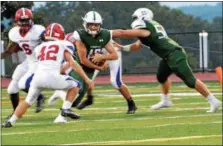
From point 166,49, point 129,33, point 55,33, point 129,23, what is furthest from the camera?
point 129,23

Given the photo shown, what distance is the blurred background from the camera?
27859mm

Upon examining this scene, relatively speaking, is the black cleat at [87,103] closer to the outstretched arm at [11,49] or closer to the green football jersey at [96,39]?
the green football jersey at [96,39]

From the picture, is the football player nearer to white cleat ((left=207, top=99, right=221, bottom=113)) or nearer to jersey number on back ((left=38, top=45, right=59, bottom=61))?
jersey number on back ((left=38, top=45, right=59, bottom=61))

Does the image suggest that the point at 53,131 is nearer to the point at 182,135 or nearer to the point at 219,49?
the point at 182,135

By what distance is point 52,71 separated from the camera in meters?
10.6

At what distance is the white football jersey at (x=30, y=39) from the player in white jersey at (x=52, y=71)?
28.7 inches

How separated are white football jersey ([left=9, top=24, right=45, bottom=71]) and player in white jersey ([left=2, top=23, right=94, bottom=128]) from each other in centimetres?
73

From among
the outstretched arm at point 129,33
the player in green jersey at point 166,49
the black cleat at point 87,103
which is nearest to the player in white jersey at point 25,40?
the outstretched arm at point 129,33

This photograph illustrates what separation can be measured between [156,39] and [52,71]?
2111 millimetres

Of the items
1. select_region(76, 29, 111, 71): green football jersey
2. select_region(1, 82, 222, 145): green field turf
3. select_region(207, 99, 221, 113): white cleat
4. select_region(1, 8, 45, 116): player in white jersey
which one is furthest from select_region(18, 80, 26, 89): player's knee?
select_region(207, 99, 221, 113): white cleat

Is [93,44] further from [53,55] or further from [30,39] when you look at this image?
[53,55]

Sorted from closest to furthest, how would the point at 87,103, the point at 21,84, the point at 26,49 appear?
1. the point at 21,84
2. the point at 26,49
3. the point at 87,103

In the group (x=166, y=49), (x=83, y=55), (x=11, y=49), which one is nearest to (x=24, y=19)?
(x=11, y=49)

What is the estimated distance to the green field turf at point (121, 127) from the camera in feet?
28.5
